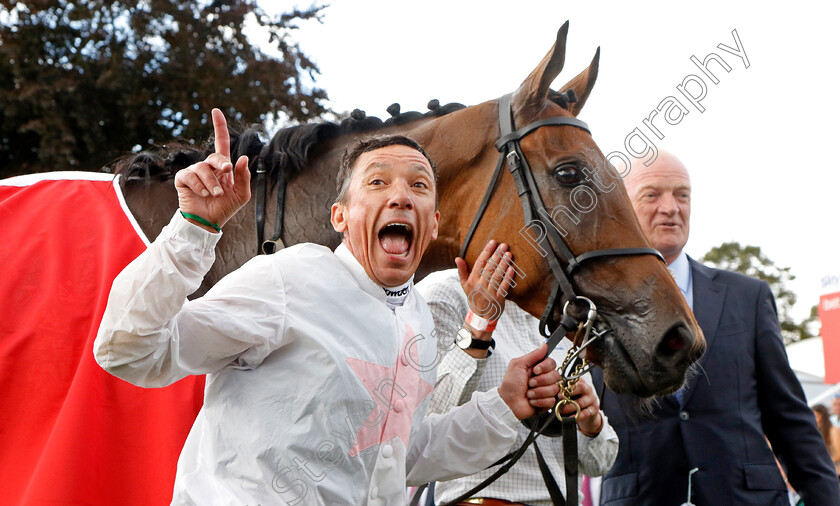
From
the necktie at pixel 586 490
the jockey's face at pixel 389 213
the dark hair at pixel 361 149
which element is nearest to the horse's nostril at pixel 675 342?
the jockey's face at pixel 389 213

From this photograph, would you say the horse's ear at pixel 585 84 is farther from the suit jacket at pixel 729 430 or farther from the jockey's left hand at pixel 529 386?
the jockey's left hand at pixel 529 386

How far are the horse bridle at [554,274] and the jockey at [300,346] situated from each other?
1.23ft

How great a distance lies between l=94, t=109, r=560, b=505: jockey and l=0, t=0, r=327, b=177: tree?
634 centimetres

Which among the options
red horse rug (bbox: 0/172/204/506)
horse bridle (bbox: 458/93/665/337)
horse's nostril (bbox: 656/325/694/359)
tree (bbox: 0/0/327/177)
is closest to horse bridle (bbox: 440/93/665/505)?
horse bridle (bbox: 458/93/665/337)

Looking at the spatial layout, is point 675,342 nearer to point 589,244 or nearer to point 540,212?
point 589,244

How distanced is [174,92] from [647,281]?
683 centimetres

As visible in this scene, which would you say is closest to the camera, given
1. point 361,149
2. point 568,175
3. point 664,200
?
point 361,149

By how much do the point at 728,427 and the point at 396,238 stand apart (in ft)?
6.77

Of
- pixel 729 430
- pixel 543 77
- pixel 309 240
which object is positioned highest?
pixel 543 77

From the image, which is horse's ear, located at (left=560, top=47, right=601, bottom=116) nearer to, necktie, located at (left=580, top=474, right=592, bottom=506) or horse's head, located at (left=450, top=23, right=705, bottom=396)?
horse's head, located at (left=450, top=23, right=705, bottom=396)

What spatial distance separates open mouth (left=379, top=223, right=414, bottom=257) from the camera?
6.64 feet

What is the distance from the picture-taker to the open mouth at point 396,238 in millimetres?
2025

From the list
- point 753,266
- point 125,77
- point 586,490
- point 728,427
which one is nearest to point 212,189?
point 728,427

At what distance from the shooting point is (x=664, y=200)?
12.7 feet
